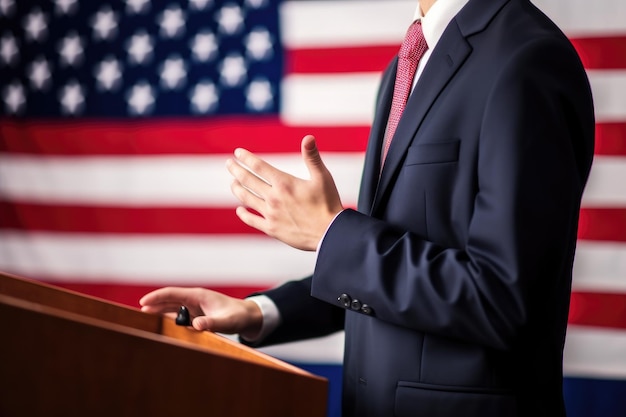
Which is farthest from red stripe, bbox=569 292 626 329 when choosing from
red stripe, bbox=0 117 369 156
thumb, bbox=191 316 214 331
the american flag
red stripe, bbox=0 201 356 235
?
thumb, bbox=191 316 214 331

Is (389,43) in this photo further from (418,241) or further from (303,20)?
(418,241)

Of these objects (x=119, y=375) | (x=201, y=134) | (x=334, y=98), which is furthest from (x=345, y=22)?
(x=119, y=375)

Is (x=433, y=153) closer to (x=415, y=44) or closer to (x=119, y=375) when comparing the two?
(x=415, y=44)

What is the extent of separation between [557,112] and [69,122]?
1.86 meters

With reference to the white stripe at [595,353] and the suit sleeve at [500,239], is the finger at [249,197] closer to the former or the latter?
the suit sleeve at [500,239]

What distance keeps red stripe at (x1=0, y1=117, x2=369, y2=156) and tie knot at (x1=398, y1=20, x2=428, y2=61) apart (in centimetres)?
98

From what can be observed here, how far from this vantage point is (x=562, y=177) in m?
0.81

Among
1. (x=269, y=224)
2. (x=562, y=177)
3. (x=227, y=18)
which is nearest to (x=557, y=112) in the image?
(x=562, y=177)

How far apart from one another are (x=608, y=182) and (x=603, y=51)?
1.20ft

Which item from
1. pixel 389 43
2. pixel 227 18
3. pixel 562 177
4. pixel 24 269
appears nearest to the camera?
pixel 562 177

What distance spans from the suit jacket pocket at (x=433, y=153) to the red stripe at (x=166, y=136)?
1156mm

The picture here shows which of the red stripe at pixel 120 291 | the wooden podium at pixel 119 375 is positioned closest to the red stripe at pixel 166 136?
the red stripe at pixel 120 291

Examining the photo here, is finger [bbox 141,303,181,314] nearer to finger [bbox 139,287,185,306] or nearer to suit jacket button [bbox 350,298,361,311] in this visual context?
finger [bbox 139,287,185,306]

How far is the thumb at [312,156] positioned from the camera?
83 centimetres
